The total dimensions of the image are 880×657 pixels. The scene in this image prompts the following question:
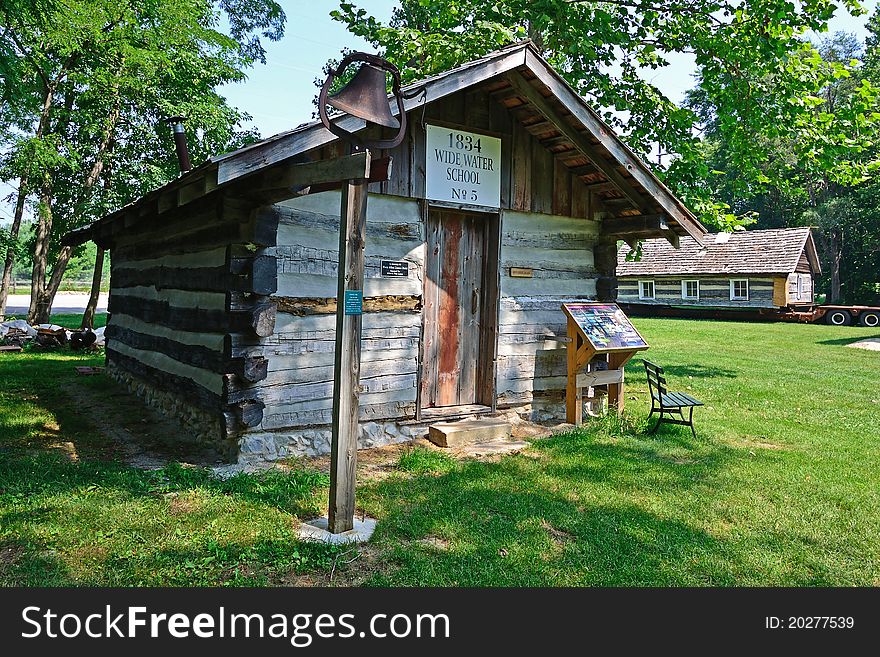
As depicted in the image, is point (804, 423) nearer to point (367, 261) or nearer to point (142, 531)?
point (367, 261)

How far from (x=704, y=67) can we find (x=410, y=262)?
8474mm

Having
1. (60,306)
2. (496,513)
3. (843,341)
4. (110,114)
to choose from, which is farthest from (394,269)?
(60,306)

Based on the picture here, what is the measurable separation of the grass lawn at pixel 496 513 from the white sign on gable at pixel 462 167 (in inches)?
121

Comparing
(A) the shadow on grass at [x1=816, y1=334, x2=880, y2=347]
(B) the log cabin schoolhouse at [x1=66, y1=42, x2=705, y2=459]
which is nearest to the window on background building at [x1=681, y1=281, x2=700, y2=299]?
(A) the shadow on grass at [x1=816, y1=334, x2=880, y2=347]

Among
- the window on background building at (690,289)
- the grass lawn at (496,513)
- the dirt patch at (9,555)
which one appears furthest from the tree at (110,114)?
the window on background building at (690,289)

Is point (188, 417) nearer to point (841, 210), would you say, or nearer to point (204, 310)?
point (204, 310)

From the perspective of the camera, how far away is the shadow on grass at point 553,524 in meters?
4.20

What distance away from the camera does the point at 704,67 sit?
12211 mm

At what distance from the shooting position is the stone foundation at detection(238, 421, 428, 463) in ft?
21.0

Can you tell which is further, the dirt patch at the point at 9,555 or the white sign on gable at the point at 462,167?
the white sign on gable at the point at 462,167

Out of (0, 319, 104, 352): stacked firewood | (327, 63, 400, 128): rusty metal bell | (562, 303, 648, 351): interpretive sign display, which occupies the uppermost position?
(327, 63, 400, 128): rusty metal bell

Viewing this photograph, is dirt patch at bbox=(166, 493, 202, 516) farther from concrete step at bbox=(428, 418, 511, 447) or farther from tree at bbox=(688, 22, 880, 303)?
tree at bbox=(688, 22, 880, 303)

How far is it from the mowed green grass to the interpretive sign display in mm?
1115

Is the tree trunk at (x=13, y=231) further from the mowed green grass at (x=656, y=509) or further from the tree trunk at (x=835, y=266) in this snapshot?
the tree trunk at (x=835, y=266)
